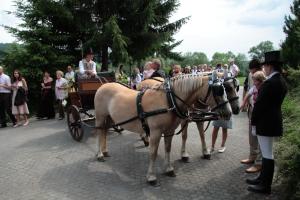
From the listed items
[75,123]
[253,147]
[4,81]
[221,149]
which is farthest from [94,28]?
[253,147]

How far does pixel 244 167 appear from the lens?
20.1 feet

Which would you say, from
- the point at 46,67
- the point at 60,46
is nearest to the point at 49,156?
the point at 46,67

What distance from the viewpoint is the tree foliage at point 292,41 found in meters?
14.9

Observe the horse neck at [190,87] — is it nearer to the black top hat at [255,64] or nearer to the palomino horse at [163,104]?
the palomino horse at [163,104]

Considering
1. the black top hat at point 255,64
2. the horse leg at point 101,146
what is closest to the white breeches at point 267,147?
the black top hat at point 255,64

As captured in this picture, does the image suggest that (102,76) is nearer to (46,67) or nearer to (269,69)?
(269,69)

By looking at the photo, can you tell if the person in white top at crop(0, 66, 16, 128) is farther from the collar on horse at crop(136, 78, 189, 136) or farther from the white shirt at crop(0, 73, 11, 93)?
the collar on horse at crop(136, 78, 189, 136)

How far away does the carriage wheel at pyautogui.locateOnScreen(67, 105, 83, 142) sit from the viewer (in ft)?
27.1

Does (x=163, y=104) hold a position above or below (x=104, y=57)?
below

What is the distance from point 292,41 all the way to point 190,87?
12.4 metres

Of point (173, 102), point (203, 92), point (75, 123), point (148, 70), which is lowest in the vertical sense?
point (75, 123)

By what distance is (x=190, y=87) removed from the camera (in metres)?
5.21

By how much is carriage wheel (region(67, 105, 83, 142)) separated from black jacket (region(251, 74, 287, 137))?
187 inches

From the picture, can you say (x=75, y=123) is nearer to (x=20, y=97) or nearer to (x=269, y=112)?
(x=20, y=97)
